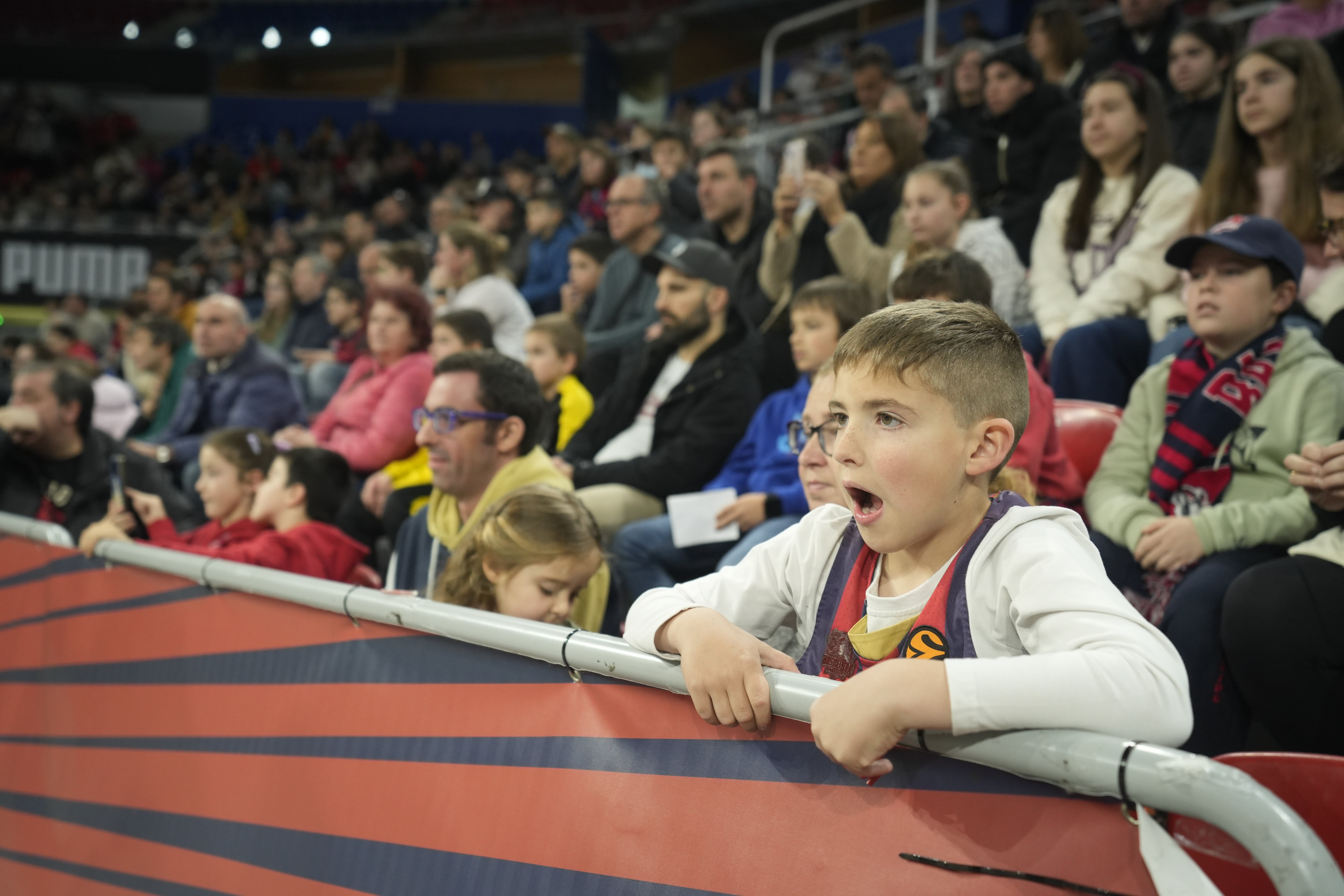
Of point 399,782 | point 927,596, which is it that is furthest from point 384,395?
point 927,596

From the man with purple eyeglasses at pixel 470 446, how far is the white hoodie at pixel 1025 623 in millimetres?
1545

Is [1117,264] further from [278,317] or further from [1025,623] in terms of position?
[278,317]

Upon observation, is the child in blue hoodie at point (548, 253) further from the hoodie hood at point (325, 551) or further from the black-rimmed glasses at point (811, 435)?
the black-rimmed glasses at point (811, 435)

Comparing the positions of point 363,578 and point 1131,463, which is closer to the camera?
point 1131,463

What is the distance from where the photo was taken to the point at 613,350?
5473 millimetres

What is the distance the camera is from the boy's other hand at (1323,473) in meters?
2.12

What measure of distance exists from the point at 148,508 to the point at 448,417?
5.17ft

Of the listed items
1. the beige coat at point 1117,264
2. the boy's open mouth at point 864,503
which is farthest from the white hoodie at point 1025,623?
the beige coat at point 1117,264

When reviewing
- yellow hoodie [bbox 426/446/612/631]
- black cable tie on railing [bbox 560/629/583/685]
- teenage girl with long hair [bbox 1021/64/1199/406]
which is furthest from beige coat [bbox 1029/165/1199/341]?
black cable tie on railing [bbox 560/629/583/685]

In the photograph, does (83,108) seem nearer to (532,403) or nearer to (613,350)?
(613,350)

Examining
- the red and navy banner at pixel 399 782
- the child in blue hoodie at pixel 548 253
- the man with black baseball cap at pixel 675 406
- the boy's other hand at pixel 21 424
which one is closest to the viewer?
the red and navy banner at pixel 399 782

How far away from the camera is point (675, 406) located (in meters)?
4.09

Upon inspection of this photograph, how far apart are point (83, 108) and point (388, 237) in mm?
15848

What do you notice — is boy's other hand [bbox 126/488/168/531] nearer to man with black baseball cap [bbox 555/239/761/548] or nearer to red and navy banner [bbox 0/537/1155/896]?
red and navy banner [bbox 0/537/1155/896]
